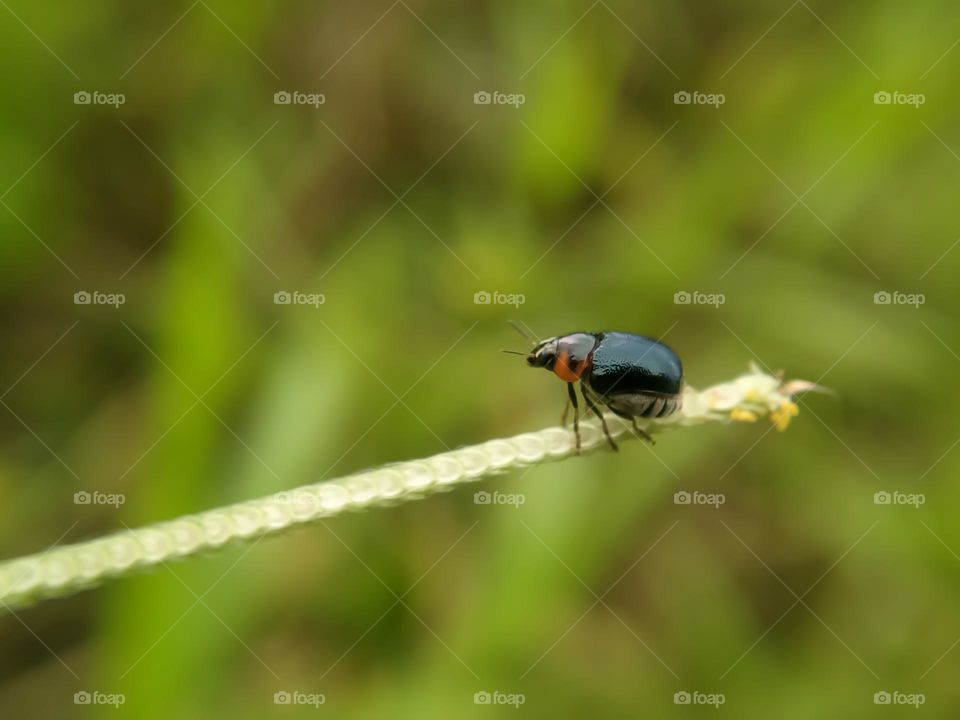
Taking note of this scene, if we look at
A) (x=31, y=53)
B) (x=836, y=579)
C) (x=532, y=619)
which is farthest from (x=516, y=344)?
(x=31, y=53)

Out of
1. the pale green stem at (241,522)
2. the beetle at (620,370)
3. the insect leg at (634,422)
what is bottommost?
the pale green stem at (241,522)

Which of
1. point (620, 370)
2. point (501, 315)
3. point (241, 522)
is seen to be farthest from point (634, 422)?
point (501, 315)

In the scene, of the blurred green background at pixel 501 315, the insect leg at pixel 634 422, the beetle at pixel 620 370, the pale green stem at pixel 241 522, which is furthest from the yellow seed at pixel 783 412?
the blurred green background at pixel 501 315

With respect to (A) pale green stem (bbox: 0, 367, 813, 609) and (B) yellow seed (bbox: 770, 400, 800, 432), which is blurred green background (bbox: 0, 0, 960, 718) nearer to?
(B) yellow seed (bbox: 770, 400, 800, 432)

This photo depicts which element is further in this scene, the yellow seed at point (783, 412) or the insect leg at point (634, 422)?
the insect leg at point (634, 422)

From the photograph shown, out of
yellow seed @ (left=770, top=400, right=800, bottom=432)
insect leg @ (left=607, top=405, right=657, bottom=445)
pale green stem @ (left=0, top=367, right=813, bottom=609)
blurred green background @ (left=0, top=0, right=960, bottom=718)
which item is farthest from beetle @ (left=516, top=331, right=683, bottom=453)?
blurred green background @ (left=0, top=0, right=960, bottom=718)

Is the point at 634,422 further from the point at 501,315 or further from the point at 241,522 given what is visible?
the point at 501,315

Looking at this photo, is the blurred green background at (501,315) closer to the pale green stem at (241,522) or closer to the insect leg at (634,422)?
the insect leg at (634,422)
